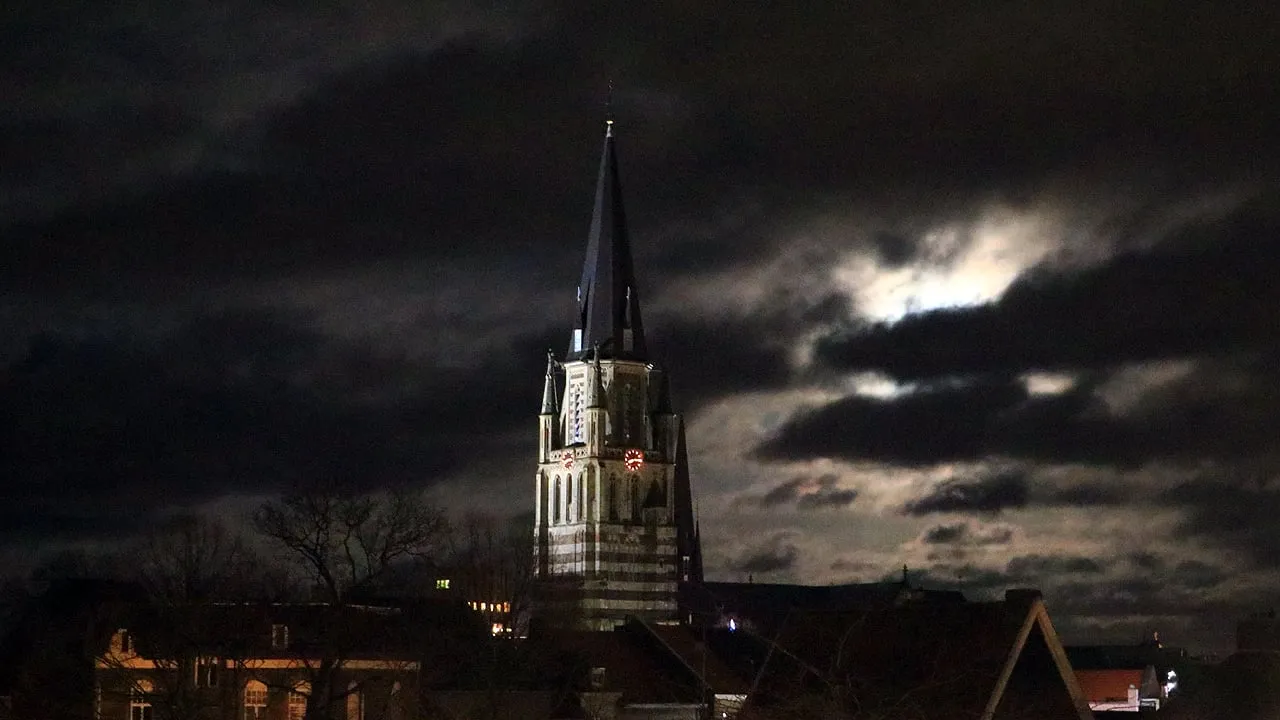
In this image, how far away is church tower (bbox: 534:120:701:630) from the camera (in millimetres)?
189875

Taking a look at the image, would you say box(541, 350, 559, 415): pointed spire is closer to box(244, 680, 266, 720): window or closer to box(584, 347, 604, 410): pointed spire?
box(584, 347, 604, 410): pointed spire

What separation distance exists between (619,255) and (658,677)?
282 feet

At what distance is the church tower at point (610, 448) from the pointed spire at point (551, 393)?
0.31 ft

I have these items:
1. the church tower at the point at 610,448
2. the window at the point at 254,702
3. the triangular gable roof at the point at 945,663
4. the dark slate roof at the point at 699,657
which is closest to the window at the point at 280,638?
the window at the point at 254,702

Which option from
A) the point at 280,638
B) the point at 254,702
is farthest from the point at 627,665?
the point at 254,702

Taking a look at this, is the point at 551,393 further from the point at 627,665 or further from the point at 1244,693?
the point at 1244,693

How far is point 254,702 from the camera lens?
337 ft

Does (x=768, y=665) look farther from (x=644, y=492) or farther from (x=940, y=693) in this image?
(x=644, y=492)

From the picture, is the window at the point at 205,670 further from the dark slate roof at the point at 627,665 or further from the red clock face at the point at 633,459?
the red clock face at the point at 633,459

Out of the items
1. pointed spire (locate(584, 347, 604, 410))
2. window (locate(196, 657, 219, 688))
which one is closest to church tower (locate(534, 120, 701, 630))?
pointed spire (locate(584, 347, 604, 410))

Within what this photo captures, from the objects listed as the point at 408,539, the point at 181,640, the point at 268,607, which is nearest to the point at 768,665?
the point at 408,539

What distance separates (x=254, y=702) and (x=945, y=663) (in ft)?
223

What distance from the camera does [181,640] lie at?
7644cm

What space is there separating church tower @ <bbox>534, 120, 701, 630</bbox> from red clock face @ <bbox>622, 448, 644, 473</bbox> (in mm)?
93
